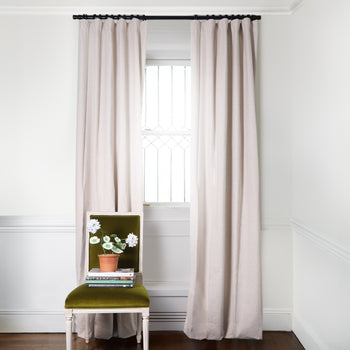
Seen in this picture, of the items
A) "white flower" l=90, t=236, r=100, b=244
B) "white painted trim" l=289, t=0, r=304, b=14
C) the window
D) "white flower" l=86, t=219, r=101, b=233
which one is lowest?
"white flower" l=90, t=236, r=100, b=244

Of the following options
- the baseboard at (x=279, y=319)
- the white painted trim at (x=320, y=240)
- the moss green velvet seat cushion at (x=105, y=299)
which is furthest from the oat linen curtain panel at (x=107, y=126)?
the white painted trim at (x=320, y=240)

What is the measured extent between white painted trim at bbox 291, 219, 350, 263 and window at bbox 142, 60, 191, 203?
37.8 inches

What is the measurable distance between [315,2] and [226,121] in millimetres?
984

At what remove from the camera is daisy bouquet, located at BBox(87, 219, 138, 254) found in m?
2.80

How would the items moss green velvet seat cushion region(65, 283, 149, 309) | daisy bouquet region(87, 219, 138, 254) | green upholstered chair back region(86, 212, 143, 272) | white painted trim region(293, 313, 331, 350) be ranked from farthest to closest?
green upholstered chair back region(86, 212, 143, 272) < daisy bouquet region(87, 219, 138, 254) < white painted trim region(293, 313, 331, 350) < moss green velvet seat cushion region(65, 283, 149, 309)

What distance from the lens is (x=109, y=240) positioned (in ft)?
9.22

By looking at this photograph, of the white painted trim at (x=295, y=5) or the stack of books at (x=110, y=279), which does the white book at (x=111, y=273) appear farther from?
the white painted trim at (x=295, y=5)

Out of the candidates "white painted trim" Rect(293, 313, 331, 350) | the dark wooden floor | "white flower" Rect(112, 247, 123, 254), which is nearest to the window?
"white flower" Rect(112, 247, 123, 254)

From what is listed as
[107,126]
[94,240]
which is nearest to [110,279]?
[94,240]

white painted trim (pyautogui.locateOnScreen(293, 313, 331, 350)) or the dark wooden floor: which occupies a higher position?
white painted trim (pyautogui.locateOnScreen(293, 313, 331, 350))

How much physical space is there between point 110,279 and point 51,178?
99cm

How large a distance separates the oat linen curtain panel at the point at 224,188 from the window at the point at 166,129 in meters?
0.32

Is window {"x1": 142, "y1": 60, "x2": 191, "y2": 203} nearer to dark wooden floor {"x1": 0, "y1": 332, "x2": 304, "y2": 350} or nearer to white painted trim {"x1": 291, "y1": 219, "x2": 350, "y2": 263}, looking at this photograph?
white painted trim {"x1": 291, "y1": 219, "x2": 350, "y2": 263}

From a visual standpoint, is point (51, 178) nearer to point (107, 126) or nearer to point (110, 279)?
point (107, 126)
